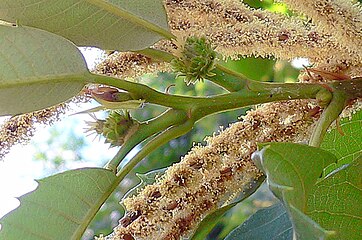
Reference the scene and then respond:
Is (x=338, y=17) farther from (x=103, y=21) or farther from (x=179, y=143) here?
(x=179, y=143)

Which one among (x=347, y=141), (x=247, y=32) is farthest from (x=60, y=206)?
(x=347, y=141)

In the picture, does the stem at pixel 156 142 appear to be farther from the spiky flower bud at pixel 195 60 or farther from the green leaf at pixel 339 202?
the green leaf at pixel 339 202

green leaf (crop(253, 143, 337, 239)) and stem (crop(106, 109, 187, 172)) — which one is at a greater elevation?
stem (crop(106, 109, 187, 172))

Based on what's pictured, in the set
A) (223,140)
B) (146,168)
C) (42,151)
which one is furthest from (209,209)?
(42,151)

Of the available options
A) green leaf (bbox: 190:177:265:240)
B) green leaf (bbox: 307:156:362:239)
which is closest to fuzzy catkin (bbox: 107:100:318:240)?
green leaf (bbox: 190:177:265:240)

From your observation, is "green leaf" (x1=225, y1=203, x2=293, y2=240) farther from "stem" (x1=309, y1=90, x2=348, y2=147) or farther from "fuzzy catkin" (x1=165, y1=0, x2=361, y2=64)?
"fuzzy catkin" (x1=165, y1=0, x2=361, y2=64)

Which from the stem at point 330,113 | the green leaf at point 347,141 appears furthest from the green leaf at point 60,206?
the green leaf at point 347,141
